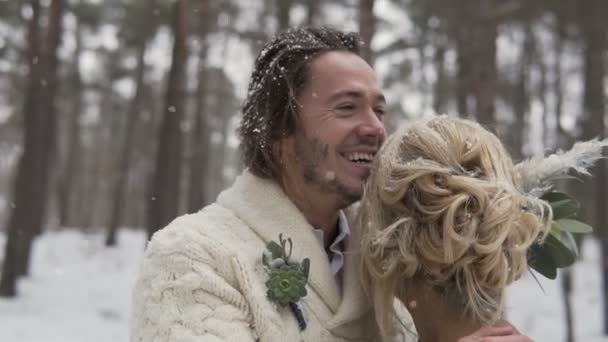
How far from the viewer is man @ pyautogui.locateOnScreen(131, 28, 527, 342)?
78.5 inches

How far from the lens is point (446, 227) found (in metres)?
1.79

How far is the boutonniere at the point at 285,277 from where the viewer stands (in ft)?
6.70

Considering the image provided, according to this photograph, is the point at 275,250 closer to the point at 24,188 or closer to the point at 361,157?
the point at 361,157

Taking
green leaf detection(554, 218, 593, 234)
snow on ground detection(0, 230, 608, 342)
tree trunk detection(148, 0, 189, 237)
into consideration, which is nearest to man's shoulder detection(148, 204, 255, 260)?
green leaf detection(554, 218, 593, 234)

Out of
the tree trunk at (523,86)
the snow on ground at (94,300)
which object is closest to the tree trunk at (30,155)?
the snow on ground at (94,300)

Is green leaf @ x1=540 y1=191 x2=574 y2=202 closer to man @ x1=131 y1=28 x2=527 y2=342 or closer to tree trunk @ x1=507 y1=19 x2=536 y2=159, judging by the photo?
man @ x1=131 y1=28 x2=527 y2=342

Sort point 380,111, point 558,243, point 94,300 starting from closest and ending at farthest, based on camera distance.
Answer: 1. point 558,243
2. point 380,111
3. point 94,300

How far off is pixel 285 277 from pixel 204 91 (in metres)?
13.6

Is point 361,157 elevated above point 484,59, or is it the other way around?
point 484,59

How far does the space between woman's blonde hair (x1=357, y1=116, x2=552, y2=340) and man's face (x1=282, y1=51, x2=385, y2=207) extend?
279 millimetres

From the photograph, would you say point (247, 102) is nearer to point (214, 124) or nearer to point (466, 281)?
point (466, 281)

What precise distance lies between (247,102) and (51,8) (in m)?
11.1

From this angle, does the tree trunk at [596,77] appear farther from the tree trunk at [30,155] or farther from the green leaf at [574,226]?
the tree trunk at [30,155]

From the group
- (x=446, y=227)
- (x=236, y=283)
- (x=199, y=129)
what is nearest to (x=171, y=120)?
(x=199, y=129)
